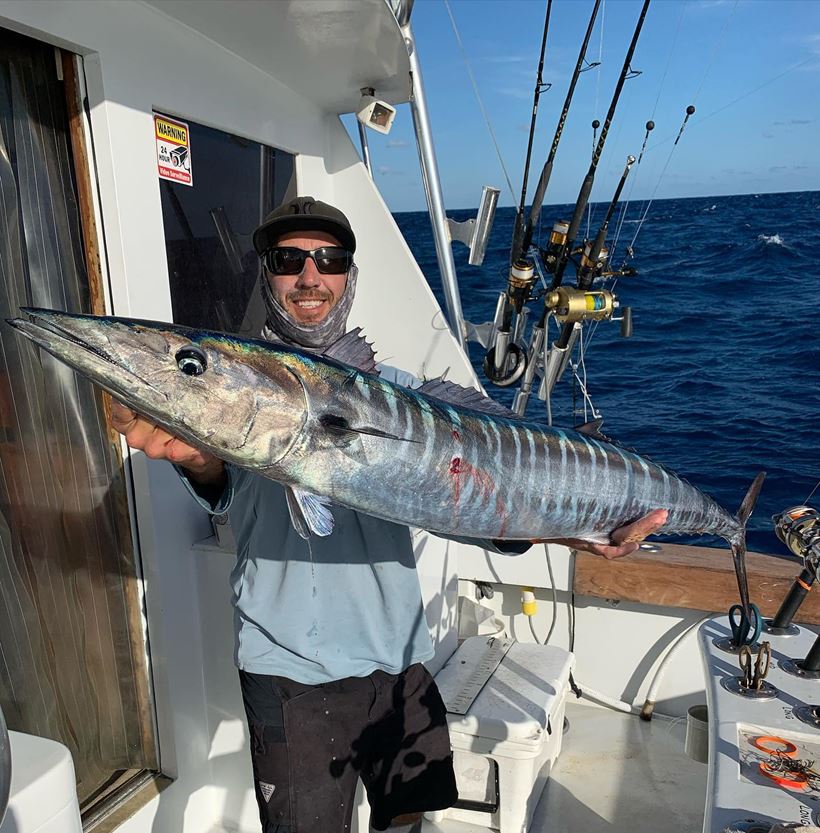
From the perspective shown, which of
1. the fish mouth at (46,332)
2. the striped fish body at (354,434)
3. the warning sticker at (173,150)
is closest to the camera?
the fish mouth at (46,332)

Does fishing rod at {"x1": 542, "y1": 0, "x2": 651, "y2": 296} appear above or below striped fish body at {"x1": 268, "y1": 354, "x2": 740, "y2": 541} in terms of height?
above

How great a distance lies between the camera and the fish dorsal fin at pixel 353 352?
69.5 inches

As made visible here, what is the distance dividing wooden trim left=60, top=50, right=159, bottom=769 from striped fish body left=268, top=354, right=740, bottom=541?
1168mm

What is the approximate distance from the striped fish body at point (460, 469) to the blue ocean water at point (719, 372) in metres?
1.66

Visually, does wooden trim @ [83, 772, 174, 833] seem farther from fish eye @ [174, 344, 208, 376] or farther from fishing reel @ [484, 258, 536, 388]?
fishing reel @ [484, 258, 536, 388]

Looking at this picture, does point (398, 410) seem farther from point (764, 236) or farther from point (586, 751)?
point (764, 236)

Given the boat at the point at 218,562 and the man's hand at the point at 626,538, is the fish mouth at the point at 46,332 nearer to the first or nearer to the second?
the boat at the point at 218,562

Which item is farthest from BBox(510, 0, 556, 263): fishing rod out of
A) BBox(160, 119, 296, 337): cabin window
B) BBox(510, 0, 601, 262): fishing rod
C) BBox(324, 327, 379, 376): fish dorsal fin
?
BBox(324, 327, 379, 376): fish dorsal fin

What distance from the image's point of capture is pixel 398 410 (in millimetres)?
1688

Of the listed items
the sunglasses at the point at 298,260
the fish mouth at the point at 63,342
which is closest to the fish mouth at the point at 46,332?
the fish mouth at the point at 63,342

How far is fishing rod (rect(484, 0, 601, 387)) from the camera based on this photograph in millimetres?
3791

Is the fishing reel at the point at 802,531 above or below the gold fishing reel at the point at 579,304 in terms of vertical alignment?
below

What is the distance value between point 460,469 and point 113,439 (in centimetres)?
143

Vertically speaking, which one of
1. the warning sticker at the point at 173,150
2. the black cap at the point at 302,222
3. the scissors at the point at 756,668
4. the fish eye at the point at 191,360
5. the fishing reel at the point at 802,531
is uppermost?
the warning sticker at the point at 173,150
